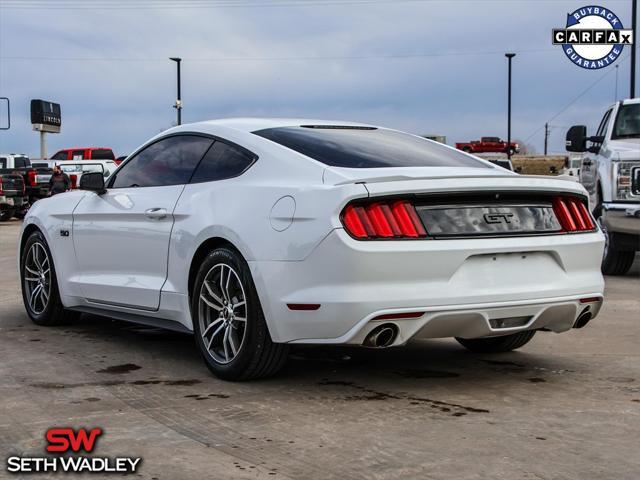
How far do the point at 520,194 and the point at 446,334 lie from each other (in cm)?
87

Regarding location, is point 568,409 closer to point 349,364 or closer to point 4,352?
point 349,364

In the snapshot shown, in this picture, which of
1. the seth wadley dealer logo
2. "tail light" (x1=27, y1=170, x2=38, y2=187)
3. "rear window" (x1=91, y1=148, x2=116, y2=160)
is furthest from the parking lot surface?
"rear window" (x1=91, y1=148, x2=116, y2=160)

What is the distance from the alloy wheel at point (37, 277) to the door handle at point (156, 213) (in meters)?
1.76

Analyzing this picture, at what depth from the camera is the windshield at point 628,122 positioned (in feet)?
39.3

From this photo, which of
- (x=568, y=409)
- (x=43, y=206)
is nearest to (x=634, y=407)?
(x=568, y=409)

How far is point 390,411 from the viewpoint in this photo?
469cm

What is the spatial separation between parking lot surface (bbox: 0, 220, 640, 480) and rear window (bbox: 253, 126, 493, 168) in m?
1.22

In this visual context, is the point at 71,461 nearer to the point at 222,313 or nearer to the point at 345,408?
the point at 345,408

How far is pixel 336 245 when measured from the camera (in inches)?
186

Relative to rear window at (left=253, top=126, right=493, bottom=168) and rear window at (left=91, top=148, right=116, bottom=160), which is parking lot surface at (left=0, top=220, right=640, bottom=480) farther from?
rear window at (left=91, top=148, right=116, bottom=160)

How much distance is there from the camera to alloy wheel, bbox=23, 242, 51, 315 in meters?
7.54

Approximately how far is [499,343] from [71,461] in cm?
330

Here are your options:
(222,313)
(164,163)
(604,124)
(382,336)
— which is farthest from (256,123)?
(604,124)

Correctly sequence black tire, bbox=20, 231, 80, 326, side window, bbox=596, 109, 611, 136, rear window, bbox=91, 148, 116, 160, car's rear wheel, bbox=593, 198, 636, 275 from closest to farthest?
1. black tire, bbox=20, 231, 80, 326
2. car's rear wheel, bbox=593, 198, 636, 275
3. side window, bbox=596, 109, 611, 136
4. rear window, bbox=91, 148, 116, 160
